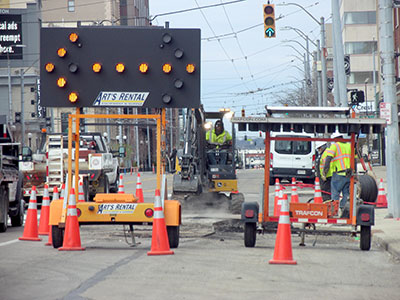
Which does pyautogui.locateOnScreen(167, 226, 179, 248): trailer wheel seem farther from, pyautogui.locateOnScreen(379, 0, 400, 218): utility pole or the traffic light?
the traffic light

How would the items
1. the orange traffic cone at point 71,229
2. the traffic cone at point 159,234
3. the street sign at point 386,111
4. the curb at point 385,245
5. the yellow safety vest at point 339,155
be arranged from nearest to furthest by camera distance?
1. the traffic cone at point 159,234
2. the curb at point 385,245
3. the orange traffic cone at point 71,229
4. the yellow safety vest at point 339,155
5. the street sign at point 386,111

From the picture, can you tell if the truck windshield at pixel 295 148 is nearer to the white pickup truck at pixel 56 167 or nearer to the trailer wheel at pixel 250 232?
the white pickup truck at pixel 56 167

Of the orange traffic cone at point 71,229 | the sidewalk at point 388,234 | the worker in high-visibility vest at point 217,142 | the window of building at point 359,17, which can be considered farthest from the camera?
the window of building at point 359,17

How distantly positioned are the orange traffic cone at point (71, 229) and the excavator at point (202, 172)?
27.9 ft

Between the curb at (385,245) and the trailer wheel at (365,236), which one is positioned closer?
the curb at (385,245)

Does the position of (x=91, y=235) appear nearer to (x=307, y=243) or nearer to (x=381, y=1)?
(x=307, y=243)

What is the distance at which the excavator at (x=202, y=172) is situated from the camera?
21.4 metres

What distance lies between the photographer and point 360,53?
9075cm

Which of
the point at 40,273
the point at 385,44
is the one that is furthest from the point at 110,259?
the point at 385,44

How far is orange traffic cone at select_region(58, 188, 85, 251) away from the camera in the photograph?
12.7 meters

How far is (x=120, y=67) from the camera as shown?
13242 millimetres

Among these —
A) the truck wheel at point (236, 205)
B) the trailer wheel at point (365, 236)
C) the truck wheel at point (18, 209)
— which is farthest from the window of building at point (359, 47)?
the trailer wheel at point (365, 236)

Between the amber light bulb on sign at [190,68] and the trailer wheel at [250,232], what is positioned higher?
the amber light bulb on sign at [190,68]

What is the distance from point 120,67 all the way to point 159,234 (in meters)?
2.73
